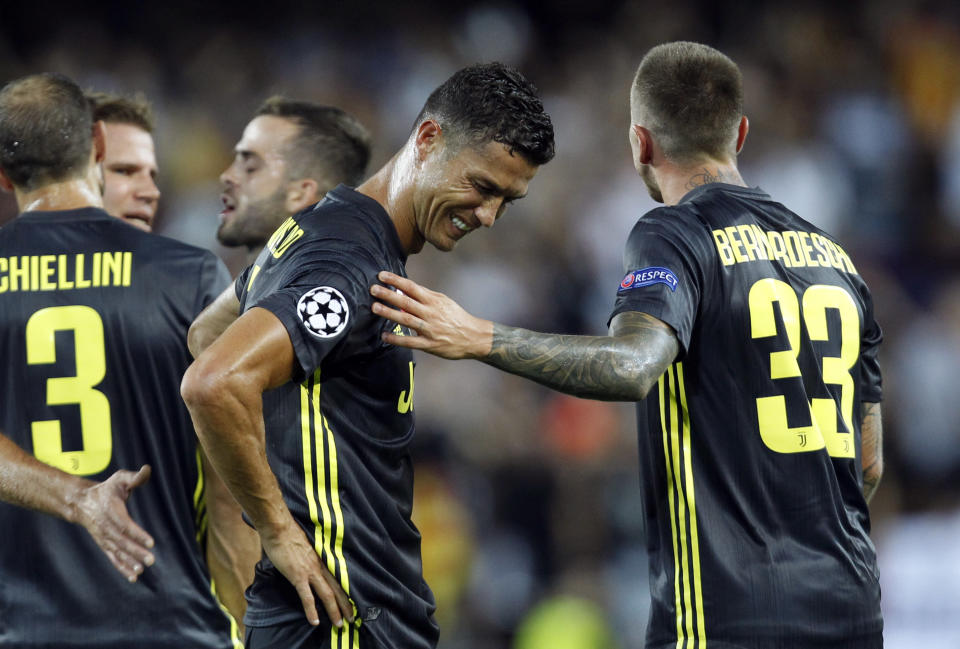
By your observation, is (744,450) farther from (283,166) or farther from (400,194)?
(283,166)

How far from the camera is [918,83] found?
1097 cm

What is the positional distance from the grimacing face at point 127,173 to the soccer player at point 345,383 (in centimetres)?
155

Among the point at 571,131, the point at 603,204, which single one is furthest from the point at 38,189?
the point at 571,131

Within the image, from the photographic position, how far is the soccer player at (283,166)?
5.07m

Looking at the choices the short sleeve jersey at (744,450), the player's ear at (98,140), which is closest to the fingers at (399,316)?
the short sleeve jersey at (744,450)

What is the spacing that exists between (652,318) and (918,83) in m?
8.77

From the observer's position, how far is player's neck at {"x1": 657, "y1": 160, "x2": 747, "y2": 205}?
3.76 metres

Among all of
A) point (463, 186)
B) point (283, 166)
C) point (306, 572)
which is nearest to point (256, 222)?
point (283, 166)

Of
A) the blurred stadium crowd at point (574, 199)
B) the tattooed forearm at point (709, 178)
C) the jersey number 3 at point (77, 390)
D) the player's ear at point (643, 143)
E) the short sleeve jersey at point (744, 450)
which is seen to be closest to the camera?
the short sleeve jersey at point (744, 450)

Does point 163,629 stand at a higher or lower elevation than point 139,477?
lower

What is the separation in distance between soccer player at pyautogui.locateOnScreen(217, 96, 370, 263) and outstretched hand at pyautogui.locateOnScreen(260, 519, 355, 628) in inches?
83.8

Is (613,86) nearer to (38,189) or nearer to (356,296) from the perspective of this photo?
(38,189)

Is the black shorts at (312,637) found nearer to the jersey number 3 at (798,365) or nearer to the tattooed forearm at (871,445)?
the jersey number 3 at (798,365)

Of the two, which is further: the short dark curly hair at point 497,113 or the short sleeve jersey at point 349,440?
the short dark curly hair at point 497,113
